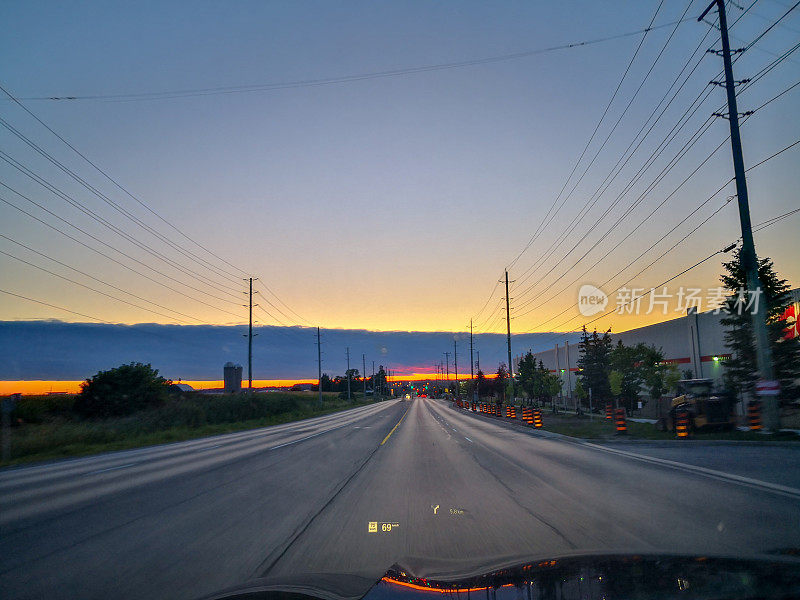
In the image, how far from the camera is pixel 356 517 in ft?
29.6

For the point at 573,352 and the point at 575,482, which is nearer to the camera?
the point at 575,482

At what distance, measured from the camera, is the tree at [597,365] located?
55531 millimetres

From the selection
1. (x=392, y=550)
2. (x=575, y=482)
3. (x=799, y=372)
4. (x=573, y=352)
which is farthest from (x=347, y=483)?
(x=573, y=352)

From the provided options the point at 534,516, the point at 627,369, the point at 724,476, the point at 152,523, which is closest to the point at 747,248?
the point at 724,476

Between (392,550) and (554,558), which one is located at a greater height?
(554,558)

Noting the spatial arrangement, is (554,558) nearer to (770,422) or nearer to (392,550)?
(392,550)

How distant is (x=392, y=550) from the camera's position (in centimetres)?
690

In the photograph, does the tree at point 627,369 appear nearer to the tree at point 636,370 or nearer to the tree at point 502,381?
the tree at point 636,370

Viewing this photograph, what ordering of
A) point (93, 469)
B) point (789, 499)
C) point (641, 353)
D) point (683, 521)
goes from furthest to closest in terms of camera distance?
point (641, 353), point (93, 469), point (789, 499), point (683, 521)

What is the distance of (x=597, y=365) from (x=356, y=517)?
168 feet

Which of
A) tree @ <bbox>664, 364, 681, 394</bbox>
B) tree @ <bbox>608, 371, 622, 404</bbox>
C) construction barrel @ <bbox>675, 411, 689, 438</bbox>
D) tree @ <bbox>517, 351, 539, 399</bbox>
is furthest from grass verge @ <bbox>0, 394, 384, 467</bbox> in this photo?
tree @ <bbox>517, 351, 539, 399</bbox>

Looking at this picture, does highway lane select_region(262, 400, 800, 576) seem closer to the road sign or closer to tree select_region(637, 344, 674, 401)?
the road sign

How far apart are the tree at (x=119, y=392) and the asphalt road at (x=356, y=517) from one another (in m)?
35.5

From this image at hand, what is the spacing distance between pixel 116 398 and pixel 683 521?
50913mm
